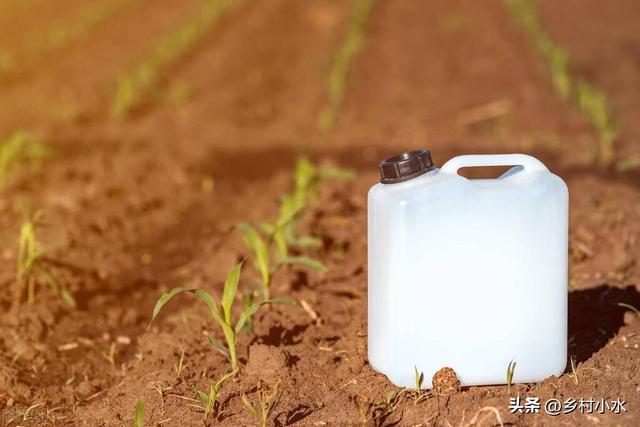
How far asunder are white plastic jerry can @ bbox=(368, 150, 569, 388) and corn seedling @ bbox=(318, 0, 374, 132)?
4.66 meters

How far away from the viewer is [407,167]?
7.42 feet

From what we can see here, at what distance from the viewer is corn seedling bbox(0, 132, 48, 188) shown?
4.48 meters

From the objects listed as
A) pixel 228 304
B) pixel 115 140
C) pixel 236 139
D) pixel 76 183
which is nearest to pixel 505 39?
pixel 236 139

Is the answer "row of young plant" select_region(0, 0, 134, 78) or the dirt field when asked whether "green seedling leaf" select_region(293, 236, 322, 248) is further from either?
"row of young plant" select_region(0, 0, 134, 78)

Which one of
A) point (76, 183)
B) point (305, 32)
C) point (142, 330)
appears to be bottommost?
point (142, 330)

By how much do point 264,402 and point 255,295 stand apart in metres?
1.14

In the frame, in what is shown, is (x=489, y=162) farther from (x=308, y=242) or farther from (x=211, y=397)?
(x=308, y=242)

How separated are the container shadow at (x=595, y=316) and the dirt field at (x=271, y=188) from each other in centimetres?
1

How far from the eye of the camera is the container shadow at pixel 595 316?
2.71 metres

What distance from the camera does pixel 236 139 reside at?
21.7 feet

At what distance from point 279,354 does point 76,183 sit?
2.89m

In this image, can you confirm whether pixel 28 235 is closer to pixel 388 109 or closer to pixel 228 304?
pixel 228 304

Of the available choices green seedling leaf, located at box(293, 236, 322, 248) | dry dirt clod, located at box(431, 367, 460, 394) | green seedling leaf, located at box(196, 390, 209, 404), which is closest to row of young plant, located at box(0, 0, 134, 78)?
green seedling leaf, located at box(293, 236, 322, 248)

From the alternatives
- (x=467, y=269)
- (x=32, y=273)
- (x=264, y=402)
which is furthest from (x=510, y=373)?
(x=32, y=273)
